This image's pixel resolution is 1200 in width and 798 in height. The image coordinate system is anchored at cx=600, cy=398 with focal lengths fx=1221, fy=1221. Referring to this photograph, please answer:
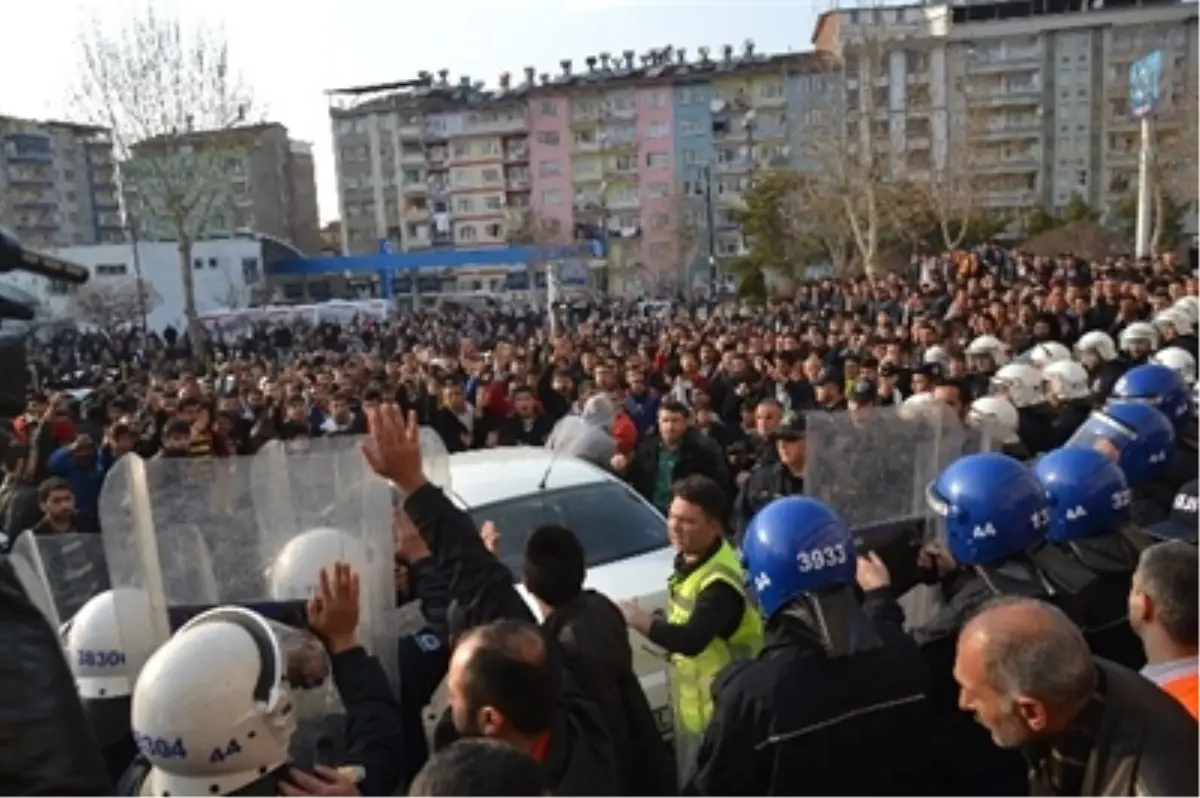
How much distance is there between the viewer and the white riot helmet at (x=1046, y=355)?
9.57 metres

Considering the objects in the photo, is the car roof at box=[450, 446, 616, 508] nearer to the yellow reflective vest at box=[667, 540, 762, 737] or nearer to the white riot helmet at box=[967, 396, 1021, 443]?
the white riot helmet at box=[967, 396, 1021, 443]

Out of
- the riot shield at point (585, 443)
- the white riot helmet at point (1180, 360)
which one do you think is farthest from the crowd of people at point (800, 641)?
the riot shield at point (585, 443)

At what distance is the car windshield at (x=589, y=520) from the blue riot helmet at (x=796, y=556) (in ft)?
9.81

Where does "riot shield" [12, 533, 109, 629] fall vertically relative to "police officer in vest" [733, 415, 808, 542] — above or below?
above

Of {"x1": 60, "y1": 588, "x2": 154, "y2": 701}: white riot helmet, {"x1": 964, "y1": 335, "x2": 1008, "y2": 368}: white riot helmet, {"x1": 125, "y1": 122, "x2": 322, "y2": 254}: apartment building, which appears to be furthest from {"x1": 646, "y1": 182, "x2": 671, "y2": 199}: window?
{"x1": 60, "y1": 588, "x2": 154, "y2": 701}: white riot helmet

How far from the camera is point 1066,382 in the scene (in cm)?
878

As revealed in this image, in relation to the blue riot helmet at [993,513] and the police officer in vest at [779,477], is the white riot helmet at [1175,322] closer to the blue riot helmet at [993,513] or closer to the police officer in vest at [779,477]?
the police officer in vest at [779,477]

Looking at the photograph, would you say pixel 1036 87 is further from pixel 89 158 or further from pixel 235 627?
pixel 235 627

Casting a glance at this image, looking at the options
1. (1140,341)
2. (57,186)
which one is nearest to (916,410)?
(1140,341)

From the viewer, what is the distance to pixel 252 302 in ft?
216

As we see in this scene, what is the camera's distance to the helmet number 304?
137 inches

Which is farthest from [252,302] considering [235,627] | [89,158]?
[235,627]

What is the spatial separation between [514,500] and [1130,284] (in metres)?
12.5

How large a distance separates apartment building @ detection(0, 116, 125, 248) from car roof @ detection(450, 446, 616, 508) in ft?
302
